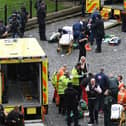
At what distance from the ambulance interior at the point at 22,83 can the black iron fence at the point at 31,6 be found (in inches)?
507

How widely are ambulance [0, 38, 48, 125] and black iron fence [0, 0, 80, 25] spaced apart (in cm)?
1290

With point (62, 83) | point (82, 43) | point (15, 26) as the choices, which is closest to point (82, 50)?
point (82, 43)

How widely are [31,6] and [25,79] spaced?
1445 cm

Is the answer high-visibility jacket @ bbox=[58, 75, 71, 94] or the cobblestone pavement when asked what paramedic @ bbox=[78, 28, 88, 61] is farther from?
high-visibility jacket @ bbox=[58, 75, 71, 94]

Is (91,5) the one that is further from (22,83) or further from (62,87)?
(22,83)

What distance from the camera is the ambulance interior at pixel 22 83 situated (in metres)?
20.6

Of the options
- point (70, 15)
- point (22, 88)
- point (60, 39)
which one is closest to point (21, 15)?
point (60, 39)

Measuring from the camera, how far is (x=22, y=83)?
70.7 feet

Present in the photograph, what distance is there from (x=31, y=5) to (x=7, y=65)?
48.3 ft

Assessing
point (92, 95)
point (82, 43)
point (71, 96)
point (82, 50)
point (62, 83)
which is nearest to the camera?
point (71, 96)

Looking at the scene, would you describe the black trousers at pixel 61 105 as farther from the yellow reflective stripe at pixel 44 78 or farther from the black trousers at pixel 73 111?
the yellow reflective stripe at pixel 44 78

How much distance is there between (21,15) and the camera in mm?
31484

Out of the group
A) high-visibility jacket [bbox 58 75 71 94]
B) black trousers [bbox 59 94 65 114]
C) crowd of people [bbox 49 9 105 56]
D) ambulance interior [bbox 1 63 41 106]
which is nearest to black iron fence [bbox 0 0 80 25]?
crowd of people [bbox 49 9 105 56]

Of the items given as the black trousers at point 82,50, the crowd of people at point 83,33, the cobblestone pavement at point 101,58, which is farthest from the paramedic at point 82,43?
the cobblestone pavement at point 101,58
